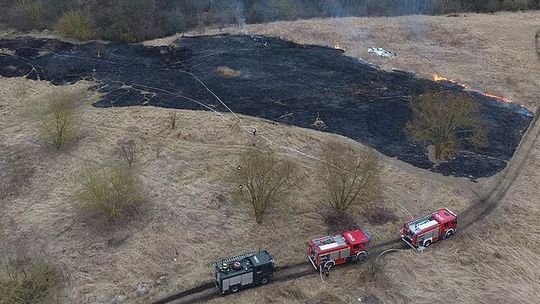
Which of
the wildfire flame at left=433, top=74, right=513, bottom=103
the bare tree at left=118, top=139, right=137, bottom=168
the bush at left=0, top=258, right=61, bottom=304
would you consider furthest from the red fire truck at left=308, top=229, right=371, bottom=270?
the wildfire flame at left=433, top=74, right=513, bottom=103

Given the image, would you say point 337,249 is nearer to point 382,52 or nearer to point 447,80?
point 447,80

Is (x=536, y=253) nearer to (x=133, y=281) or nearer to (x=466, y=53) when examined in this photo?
(x=133, y=281)

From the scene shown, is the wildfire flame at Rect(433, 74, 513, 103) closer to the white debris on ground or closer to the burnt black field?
the burnt black field

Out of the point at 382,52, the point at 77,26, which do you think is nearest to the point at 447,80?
the point at 382,52

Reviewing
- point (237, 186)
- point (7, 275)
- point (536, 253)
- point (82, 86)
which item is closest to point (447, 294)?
point (536, 253)

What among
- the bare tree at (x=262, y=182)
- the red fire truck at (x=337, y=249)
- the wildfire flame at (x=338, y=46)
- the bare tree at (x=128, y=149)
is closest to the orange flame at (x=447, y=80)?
the wildfire flame at (x=338, y=46)

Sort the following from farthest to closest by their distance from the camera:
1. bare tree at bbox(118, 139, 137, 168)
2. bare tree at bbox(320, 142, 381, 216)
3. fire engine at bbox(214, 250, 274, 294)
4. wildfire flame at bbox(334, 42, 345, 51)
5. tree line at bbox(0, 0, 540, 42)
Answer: tree line at bbox(0, 0, 540, 42) → wildfire flame at bbox(334, 42, 345, 51) → bare tree at bbox(118, 139, 137, 168) → bare tree at bbox(320, 142, 381, 216) → fire engine at bbox(214, 250, 274, 294)

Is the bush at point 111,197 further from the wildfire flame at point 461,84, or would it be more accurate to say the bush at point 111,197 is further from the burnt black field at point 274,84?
the wildfire flame at point 461,84
